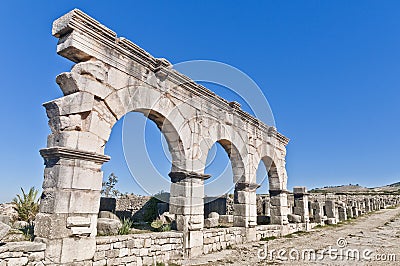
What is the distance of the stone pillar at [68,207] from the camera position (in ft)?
14.4

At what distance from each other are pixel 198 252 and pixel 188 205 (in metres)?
1.12

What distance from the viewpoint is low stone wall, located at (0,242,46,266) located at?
382 cm

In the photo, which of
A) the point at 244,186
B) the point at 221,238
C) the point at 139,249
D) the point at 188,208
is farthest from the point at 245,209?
the point at 139,249

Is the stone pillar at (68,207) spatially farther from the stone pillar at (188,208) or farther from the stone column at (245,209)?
the stone column at (245,209)

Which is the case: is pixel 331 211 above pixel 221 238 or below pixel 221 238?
above

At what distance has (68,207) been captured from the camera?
15.0 feet

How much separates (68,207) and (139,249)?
175cm

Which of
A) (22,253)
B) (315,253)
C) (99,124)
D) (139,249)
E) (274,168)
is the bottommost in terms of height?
(315,253)

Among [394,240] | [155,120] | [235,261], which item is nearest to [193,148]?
[155,120]

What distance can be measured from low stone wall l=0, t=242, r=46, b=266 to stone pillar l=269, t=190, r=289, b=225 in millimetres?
8723

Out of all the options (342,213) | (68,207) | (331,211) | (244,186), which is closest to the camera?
(68,207)

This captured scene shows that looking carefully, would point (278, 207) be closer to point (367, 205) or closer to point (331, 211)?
point (331, 211)

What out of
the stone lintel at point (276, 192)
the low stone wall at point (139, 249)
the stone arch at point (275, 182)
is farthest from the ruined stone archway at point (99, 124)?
the stone lintel at point (276, 192)

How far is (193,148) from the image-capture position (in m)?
A: 7.57
